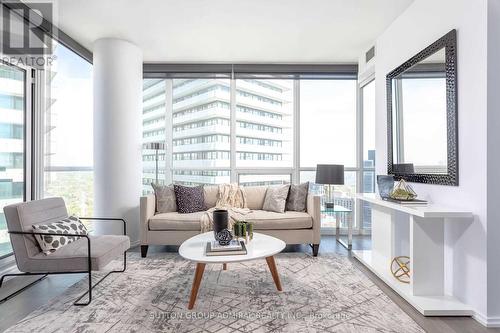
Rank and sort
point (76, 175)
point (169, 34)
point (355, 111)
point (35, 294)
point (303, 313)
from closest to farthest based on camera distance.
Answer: point (303, 313) < point (35, 294) < point (169, 34) < point (76, 175) < point (355, 111)

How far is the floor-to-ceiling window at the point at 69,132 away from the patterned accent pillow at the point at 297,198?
2946mm

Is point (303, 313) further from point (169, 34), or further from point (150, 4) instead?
point (169, 34)

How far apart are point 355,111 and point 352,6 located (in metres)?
2.06

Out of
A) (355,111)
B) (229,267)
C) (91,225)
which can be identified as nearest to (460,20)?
(355,111)

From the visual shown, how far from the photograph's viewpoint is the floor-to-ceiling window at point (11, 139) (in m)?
3.00

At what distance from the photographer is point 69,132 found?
3.96 m

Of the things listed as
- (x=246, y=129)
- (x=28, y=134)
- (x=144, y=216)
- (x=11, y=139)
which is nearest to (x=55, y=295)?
(x=144, y=216)

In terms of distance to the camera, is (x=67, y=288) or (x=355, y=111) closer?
(x=67, y=288)

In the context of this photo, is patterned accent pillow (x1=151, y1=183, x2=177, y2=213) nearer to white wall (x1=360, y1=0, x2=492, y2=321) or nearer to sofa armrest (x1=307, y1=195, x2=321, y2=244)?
sofa armrest (x1=307, y1=195, x2=321, y2=244)

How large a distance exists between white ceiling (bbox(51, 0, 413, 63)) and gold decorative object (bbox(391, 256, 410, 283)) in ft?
8.91

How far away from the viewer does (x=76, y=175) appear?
4051mm

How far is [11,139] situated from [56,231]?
137cm

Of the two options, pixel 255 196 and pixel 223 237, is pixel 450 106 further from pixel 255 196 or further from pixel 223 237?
pixel 255 196

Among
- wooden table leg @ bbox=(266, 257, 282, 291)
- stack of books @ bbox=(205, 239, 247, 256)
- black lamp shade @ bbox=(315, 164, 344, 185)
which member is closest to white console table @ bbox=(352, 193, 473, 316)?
wooden table leg @ bbox=(266, 257, 282, 291)
